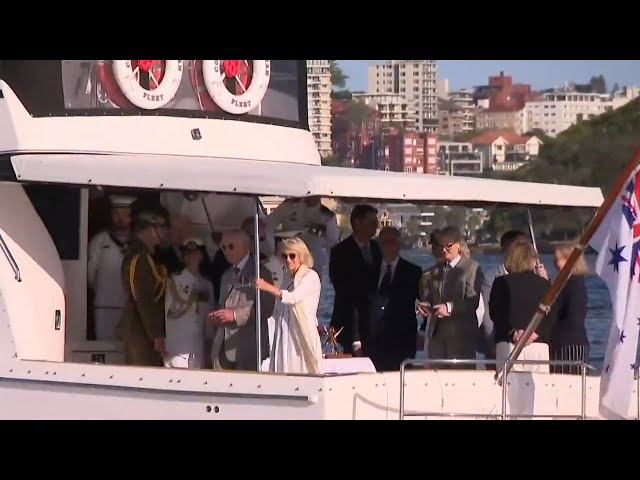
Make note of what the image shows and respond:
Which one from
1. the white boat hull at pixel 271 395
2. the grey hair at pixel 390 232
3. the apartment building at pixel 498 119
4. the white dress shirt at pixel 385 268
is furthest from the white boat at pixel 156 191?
the apartment building at pixel 498 119

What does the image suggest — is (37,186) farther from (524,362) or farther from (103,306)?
(524,362)

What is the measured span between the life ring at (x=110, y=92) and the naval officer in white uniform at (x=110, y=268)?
725mm

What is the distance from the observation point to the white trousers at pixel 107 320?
496 inches

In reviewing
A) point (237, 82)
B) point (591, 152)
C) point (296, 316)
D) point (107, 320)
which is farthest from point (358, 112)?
point (296, 316)

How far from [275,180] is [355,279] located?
1.79 metres

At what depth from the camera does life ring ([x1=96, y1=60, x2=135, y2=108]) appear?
1226 centimetres

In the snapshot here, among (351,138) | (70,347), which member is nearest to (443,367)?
(70,347)

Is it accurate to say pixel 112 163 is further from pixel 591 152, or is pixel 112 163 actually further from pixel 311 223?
pixel 591 152

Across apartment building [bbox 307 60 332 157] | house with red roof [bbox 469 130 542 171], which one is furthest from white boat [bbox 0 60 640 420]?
house with red roof [bbox 469 130 542 171]

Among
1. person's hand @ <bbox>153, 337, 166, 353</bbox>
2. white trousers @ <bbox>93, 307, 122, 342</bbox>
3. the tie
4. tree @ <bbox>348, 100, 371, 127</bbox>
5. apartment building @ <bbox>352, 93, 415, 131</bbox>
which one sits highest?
apartment building @ <bbox>352, 93, 415, 131</bbox>

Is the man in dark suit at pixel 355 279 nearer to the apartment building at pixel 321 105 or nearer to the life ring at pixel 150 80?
the life ring at pixel 150 80

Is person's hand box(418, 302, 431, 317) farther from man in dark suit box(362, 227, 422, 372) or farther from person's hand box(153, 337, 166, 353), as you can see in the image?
person's hand box(153, 337, 166, 353)

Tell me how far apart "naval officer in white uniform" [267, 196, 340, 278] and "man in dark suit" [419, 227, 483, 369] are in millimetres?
1456

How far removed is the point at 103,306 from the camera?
41.4ft
